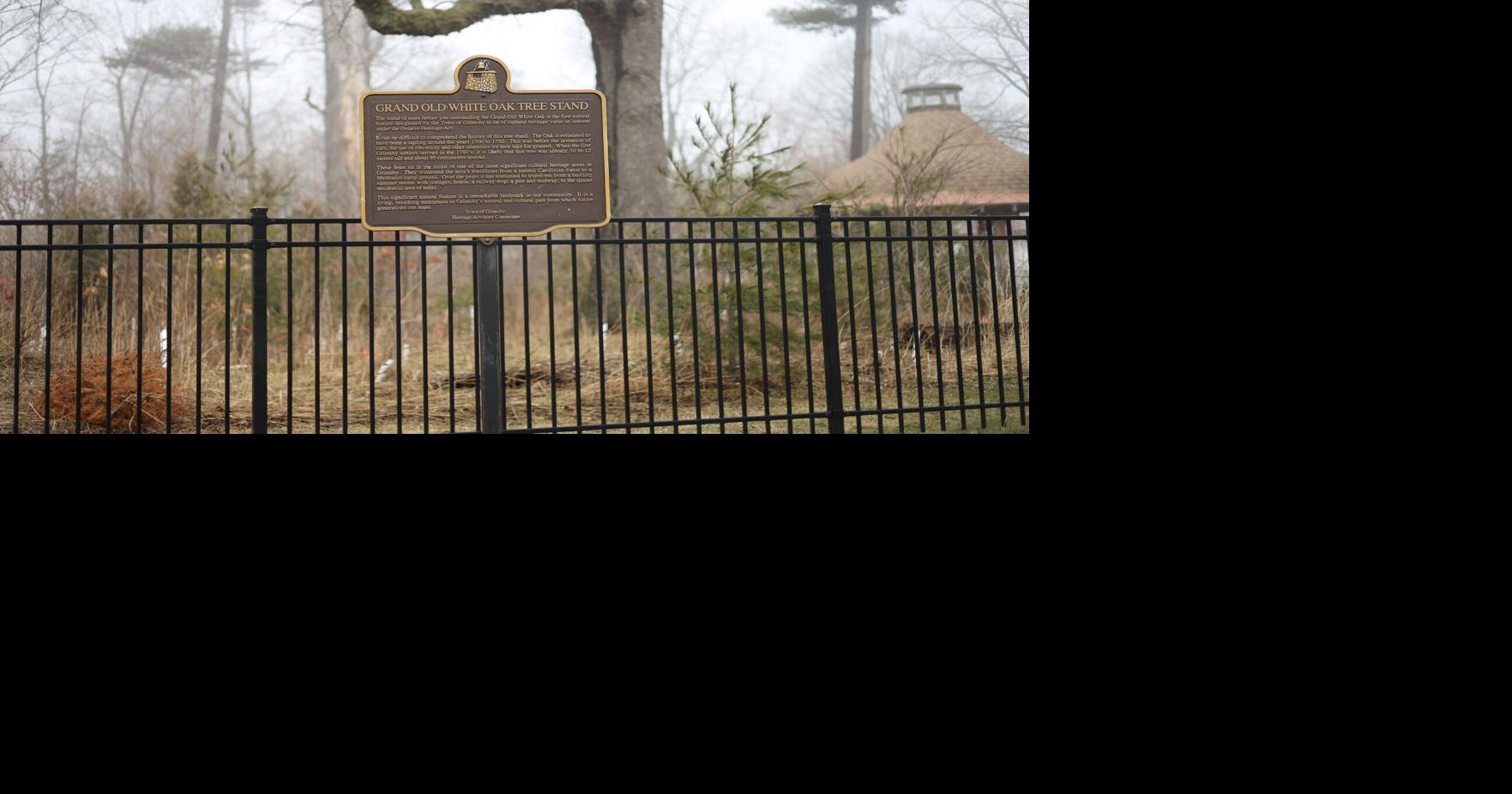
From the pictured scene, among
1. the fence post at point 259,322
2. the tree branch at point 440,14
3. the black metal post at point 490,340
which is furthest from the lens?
the tree branch at point 440,14

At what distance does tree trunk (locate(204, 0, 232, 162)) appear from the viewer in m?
10.5

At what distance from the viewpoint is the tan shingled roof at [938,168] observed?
847cm

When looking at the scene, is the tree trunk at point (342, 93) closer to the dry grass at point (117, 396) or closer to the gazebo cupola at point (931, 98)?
the dry grass at point (117, 396)

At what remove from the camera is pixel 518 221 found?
18.9 feet

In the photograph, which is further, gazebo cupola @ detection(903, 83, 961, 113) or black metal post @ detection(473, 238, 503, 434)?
gazebo cupola @ detection(903, 83, 961, 113)

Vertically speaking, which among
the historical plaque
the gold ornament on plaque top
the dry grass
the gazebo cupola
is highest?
the gazebo cupola

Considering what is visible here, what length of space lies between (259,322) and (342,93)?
19.2 feet

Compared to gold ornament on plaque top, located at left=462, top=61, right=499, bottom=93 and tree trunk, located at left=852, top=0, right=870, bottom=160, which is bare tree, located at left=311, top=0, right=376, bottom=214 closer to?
gold ornament on plaque top, located at left=462, top=61, right=499, bottom=93

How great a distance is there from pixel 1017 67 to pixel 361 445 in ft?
23.7

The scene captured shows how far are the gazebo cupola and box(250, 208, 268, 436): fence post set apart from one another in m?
5.18

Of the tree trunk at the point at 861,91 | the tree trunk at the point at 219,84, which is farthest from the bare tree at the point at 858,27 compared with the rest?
the tree trunk at the point at 219,84

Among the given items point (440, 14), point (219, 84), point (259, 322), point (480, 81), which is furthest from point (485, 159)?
point (219, 84)

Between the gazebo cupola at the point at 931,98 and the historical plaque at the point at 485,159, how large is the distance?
12.9ft

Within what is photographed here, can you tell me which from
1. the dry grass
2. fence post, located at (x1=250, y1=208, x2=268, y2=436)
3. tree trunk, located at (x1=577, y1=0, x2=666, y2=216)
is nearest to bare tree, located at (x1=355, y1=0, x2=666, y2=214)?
tree trunk, located at (x1=577, y1=0, x2=666, y2=216)
